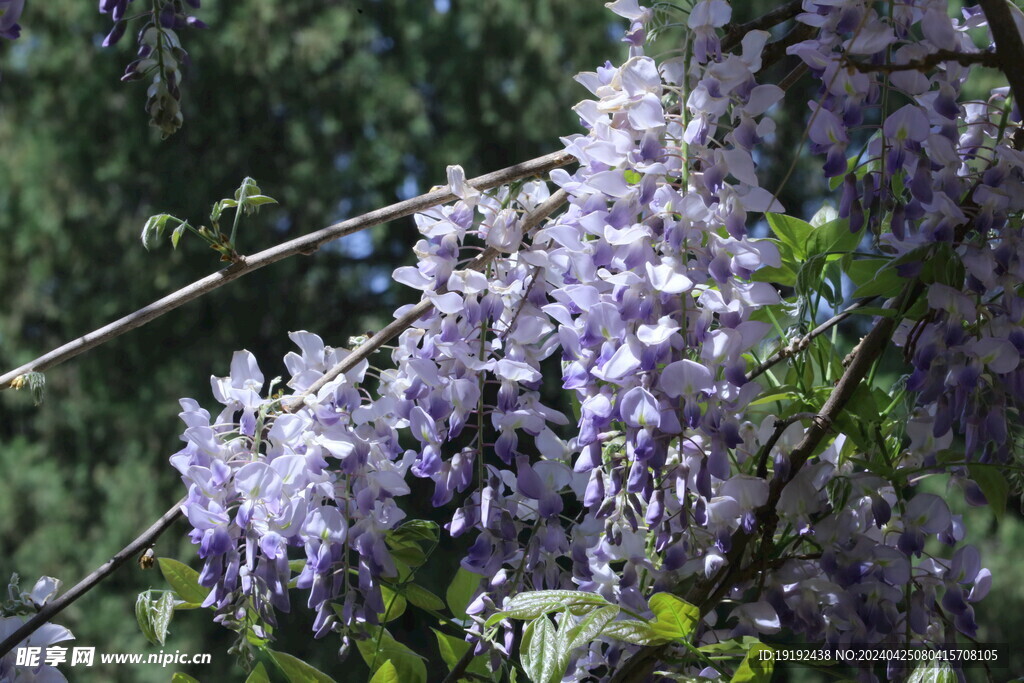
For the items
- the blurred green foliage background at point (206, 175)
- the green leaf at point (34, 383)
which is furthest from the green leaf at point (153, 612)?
the blurred green foliage background at point (206, 175)

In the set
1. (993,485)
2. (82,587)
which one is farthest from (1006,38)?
(82,587)

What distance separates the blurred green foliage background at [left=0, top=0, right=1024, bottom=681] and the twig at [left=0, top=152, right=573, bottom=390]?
74.5 inches

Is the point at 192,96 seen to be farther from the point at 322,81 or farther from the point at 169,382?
the point at 169,382

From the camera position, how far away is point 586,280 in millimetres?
554

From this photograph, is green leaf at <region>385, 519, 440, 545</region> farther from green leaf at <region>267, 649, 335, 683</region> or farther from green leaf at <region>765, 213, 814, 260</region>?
green leaf at <region>765, 213, 814, 260</region>

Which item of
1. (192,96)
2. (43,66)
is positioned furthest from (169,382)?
(43,66)

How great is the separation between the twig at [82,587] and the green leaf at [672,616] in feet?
0.97

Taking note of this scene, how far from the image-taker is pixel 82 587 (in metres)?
0.60

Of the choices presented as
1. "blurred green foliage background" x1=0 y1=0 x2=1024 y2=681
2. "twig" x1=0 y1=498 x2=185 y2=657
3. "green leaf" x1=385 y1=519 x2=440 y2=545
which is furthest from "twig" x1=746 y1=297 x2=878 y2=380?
"blurred green foliage background" x1=0 y1=0 x2=1024 y2=681

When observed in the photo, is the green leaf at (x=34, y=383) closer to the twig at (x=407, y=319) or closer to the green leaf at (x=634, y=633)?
the twig at (x=407, y=319)

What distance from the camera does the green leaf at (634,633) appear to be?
53 centimetres

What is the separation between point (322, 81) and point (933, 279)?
2301 mm

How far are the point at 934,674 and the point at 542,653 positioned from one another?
7.5 inches

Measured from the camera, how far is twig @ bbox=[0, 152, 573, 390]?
0.58 metres
